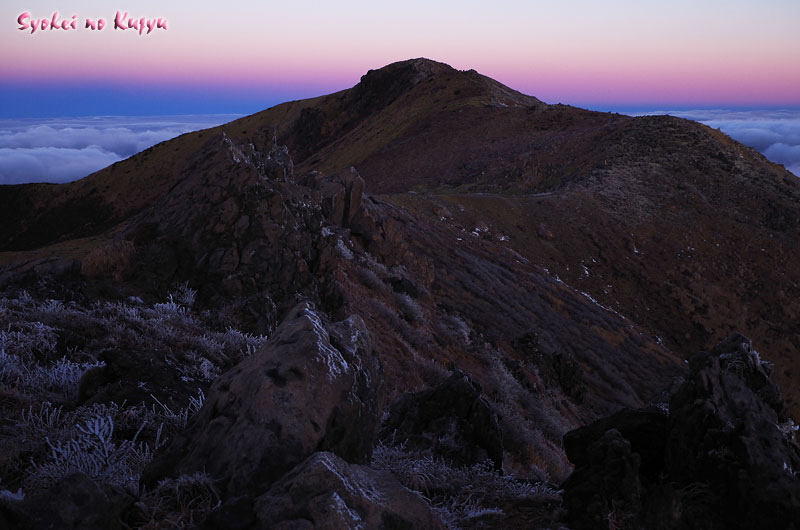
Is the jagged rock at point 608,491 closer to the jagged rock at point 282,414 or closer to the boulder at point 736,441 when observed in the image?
the boulder at point 736,441

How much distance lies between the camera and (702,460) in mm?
3779

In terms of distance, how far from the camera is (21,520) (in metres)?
2.58

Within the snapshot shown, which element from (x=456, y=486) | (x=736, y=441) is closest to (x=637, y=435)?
(x=736, y=441)

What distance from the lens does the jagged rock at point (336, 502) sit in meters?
2.73

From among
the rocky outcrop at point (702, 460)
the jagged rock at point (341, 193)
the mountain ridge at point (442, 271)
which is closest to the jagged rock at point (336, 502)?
the mountain ridge at point (442, 271)

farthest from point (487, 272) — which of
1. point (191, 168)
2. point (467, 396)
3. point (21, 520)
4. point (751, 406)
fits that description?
point (21, 520)

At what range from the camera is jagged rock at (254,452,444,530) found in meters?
2.73

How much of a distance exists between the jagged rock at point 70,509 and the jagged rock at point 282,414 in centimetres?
62

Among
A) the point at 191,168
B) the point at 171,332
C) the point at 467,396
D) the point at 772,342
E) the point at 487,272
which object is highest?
the point at 191,168

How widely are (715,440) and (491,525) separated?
5.48ft

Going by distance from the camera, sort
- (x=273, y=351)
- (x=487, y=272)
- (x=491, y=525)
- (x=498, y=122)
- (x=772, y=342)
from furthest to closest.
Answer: (x=498, y=122) → (x=772, y=342) → (x=487, y=272) → (x=273, y=351) → (x=491, y=525)

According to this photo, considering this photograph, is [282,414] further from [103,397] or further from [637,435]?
[637,435]

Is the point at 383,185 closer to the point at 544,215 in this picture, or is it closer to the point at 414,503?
the point at 544,215

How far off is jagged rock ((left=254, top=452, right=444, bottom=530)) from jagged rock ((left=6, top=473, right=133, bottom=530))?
72 cm
